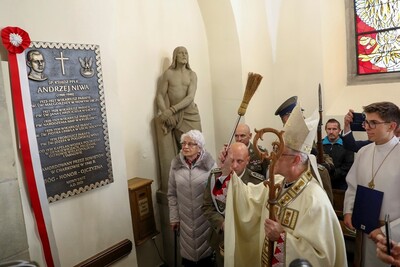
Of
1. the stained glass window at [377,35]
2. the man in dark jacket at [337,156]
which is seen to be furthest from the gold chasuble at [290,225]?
the stained glass window at [377,35]

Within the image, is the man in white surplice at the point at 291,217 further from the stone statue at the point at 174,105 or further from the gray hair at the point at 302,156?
the stone statue at the point at 174,105

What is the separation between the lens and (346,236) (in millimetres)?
3229

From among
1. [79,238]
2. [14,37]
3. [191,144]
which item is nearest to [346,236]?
[191,144]

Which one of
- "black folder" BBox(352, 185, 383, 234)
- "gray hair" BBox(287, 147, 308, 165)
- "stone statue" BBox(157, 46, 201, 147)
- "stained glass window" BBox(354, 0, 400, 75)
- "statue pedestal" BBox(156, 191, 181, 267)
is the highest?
"stained glass window" BBox(354, 0, 400, 75)

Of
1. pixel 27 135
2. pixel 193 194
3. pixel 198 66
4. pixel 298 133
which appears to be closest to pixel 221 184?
pixel 193 194

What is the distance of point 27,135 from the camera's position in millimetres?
2197

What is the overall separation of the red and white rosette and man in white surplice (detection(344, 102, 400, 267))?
224cm

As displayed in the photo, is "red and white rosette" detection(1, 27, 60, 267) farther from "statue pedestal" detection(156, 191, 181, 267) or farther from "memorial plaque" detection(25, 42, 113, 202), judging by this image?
"statue pedestal" detection(156, 191, 181, 267)

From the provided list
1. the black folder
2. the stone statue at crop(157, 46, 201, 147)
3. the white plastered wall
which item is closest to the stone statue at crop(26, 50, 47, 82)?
the white plastered wall

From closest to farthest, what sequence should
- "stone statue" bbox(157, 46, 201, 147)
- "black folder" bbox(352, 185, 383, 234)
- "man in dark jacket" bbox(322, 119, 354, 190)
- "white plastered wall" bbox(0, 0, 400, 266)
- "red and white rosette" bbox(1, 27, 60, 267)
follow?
"red and white rosette" bbox(1, 27, 60, 267)
"black folder" bbox(352, 185, 383, 234)
"white plastered wall" bbox(0, 0, 400, 266)
"man in dark jacket" bbox(322, 119, 354, 190)
"stone statue" bbox(157, 46, 201, 147)

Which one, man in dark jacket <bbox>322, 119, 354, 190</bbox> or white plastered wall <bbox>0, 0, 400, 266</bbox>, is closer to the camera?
white plastered wall <bbox>0, 0, 400, 266</bbox>

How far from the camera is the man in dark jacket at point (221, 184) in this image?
2469 mm

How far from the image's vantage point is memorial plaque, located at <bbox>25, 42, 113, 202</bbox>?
91.0 inches

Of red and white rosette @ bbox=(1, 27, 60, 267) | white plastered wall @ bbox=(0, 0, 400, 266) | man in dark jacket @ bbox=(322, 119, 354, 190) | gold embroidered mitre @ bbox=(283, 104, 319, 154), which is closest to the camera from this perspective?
gold embroidered mitre @ bbox=(283, 104, 319, 154)
